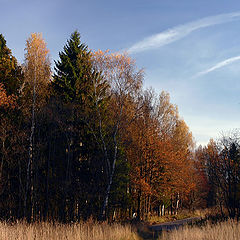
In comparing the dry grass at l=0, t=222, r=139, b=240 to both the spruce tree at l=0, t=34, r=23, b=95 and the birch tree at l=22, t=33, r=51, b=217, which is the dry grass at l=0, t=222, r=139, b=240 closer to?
the birch tree at l=22, t=33, r=51, b=217

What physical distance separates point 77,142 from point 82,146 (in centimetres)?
57

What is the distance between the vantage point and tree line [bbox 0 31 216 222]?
19281 mm

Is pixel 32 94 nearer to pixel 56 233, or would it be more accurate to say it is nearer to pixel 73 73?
pixel 73 73

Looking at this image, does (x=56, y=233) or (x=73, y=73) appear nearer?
(x=56, y=233)

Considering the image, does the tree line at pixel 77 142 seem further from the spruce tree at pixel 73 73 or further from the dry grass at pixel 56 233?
the dry grass at pixel 56 233

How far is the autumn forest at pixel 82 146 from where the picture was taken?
752 inches

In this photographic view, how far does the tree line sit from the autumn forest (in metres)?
0.07

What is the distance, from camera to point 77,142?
70.0 ft

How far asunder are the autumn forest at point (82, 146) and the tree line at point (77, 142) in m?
0.07

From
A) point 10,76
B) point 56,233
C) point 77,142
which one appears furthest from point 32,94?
point 56,233

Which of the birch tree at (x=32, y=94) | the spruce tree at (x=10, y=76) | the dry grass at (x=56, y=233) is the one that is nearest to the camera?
the dry grass at (x=56, y=233)

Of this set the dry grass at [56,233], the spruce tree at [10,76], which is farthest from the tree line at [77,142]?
the dry grass at [56,233]

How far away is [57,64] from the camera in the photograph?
22.2 m

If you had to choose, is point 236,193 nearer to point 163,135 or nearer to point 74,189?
point 163,135
